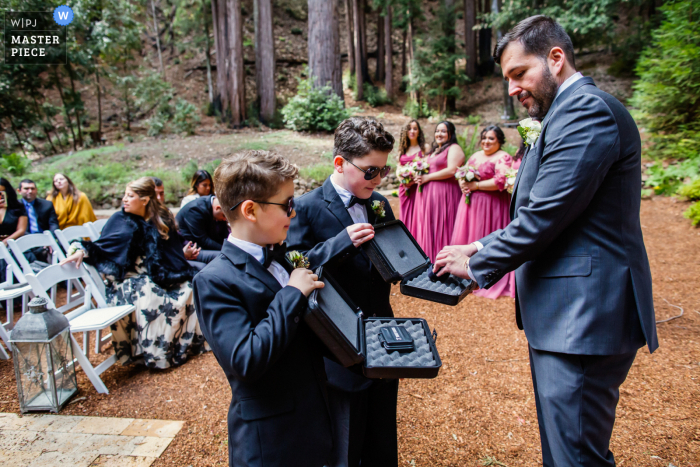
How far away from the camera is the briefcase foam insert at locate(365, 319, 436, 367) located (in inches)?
58.2

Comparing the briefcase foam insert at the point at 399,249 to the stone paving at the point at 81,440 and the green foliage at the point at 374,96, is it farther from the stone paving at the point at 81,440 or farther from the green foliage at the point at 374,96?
the green foliage at the point at 374,96

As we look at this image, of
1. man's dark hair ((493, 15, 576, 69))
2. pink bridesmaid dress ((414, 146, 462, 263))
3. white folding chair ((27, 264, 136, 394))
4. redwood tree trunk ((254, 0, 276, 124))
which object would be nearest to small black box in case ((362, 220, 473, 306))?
man's dark hair ((493, 15, 576, 69))

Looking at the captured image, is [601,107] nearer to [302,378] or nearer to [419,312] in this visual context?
[302,378]

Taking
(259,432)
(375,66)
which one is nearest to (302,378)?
(259,432)

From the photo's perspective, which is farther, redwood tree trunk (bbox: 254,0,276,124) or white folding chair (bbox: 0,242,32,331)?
redwood tree trunk (bbox: 254,0,276,124)

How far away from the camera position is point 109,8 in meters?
15.8

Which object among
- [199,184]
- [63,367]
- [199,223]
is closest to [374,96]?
[199,184]

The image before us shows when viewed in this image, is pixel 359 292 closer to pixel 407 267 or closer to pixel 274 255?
pixel 407 267

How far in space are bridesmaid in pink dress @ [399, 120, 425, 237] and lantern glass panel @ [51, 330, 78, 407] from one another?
4857 millimetres

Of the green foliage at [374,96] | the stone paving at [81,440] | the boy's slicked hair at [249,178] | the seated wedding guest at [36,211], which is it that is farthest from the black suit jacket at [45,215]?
the green foliage at [374,96]

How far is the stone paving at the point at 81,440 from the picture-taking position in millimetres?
2680

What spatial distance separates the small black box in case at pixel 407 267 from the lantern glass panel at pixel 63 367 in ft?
10.1

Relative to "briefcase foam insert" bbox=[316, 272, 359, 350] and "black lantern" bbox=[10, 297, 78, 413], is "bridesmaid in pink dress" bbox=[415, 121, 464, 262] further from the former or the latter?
"black lantern" bbox=[10, 297, 78, 413]

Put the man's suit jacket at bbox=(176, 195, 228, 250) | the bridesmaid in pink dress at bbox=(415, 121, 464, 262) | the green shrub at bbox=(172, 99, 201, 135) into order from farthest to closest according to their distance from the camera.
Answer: the green shrub at bbox=(172, 99, 201, 135)
the bridesmaid in pink dress at bbox=(415, 121, 464, 262)
the man's suit jacket at bbox=(176, 195, 228, 250)
